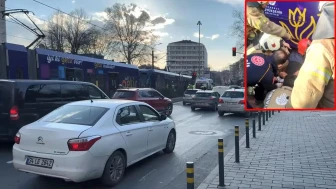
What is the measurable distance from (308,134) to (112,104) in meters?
7.53

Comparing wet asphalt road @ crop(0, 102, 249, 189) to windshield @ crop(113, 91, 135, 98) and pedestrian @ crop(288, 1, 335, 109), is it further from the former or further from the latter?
windshield @ crop(113, 91, 135, 98)

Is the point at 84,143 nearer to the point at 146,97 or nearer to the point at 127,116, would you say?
the point at 127,116

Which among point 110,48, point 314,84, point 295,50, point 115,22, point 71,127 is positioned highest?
point 115,22

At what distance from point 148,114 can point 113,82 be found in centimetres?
1461

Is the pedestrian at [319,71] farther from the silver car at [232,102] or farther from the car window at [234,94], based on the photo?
the car window at [234,94]

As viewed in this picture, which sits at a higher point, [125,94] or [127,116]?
[125,94]

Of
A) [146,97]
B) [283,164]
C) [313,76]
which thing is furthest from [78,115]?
[146,97]

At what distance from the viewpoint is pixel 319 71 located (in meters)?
4.71

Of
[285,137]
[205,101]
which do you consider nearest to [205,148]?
[285,137]

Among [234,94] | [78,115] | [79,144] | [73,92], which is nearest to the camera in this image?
[79,144]

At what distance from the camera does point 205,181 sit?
6012 millimetres

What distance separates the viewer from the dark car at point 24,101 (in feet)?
28.4

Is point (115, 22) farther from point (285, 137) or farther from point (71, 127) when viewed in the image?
point (71, 127)

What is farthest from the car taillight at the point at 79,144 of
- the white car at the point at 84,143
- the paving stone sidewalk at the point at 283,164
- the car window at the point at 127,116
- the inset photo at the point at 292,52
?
the inset photo at the point at 292,52
